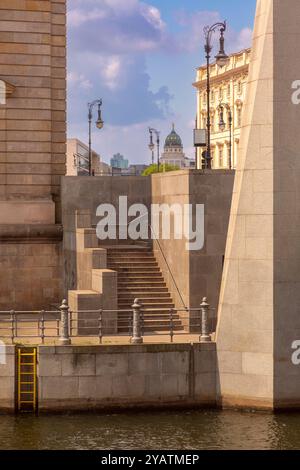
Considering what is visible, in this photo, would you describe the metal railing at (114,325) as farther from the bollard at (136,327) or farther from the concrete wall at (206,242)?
the concrete wall at (206,242)

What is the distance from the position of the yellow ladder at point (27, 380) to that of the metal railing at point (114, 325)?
655 mm

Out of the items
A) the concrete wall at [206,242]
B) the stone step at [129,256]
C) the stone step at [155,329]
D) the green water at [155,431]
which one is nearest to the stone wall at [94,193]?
the stone step at [129,256]

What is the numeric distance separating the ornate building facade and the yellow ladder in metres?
82.5

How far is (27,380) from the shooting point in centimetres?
3161

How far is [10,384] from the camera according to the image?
104 ft

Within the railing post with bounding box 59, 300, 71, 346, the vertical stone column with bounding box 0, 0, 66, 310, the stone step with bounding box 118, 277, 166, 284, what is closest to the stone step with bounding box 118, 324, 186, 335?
the stone step with bounding box 118, 277, 166, 284

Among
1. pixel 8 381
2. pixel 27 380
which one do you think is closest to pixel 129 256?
pixel 27 380

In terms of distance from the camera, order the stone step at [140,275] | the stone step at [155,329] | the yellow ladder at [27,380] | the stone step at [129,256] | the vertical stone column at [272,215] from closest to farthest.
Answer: the vertical stone column at [272,215], the yellow ladder at [27,380], the stone step at [155,329], the stone step at [140,275], the stone step at [129,256]

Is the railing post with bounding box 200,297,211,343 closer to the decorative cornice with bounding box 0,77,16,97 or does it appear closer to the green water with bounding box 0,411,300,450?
the green water with bounding box 0,411,300,450

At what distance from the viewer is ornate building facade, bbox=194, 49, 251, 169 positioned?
117m

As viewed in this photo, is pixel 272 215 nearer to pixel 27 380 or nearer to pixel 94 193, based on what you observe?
pixel 27 380

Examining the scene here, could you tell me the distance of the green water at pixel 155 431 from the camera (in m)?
27.9
